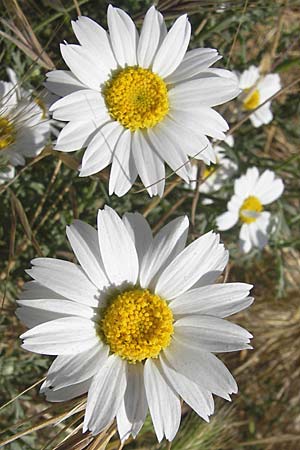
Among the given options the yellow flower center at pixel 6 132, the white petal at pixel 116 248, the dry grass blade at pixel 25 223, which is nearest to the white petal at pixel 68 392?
the white petal at pixel 116 248

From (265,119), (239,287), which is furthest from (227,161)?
(239,287)

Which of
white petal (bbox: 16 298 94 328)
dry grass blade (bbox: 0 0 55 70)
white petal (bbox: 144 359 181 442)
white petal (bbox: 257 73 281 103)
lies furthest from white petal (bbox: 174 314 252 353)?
white petal (bbox: 257 73 281 103)

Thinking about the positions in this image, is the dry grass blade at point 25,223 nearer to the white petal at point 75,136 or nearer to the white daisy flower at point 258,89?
the white petal at point 75,136

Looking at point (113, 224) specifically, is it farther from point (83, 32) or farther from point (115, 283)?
point (83, 32)

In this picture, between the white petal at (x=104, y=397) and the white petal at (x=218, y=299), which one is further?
the white petal at (x=218, y=299)

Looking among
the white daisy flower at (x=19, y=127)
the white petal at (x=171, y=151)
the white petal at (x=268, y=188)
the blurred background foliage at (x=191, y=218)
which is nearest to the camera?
the white petal at (x=171, y=151)

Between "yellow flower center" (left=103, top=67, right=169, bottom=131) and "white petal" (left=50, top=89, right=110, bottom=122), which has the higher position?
"white petal" (left=50, top=89, right=110, bottom=122)

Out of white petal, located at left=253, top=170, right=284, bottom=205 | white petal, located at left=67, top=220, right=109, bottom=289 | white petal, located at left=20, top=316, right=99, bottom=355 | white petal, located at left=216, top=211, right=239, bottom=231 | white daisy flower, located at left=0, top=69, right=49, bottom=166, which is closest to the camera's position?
white petal, located at left=20, top=316, right=99, bottom=355

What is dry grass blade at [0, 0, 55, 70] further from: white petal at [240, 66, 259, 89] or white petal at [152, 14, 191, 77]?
white petal at [240, 66, 259, 89]
